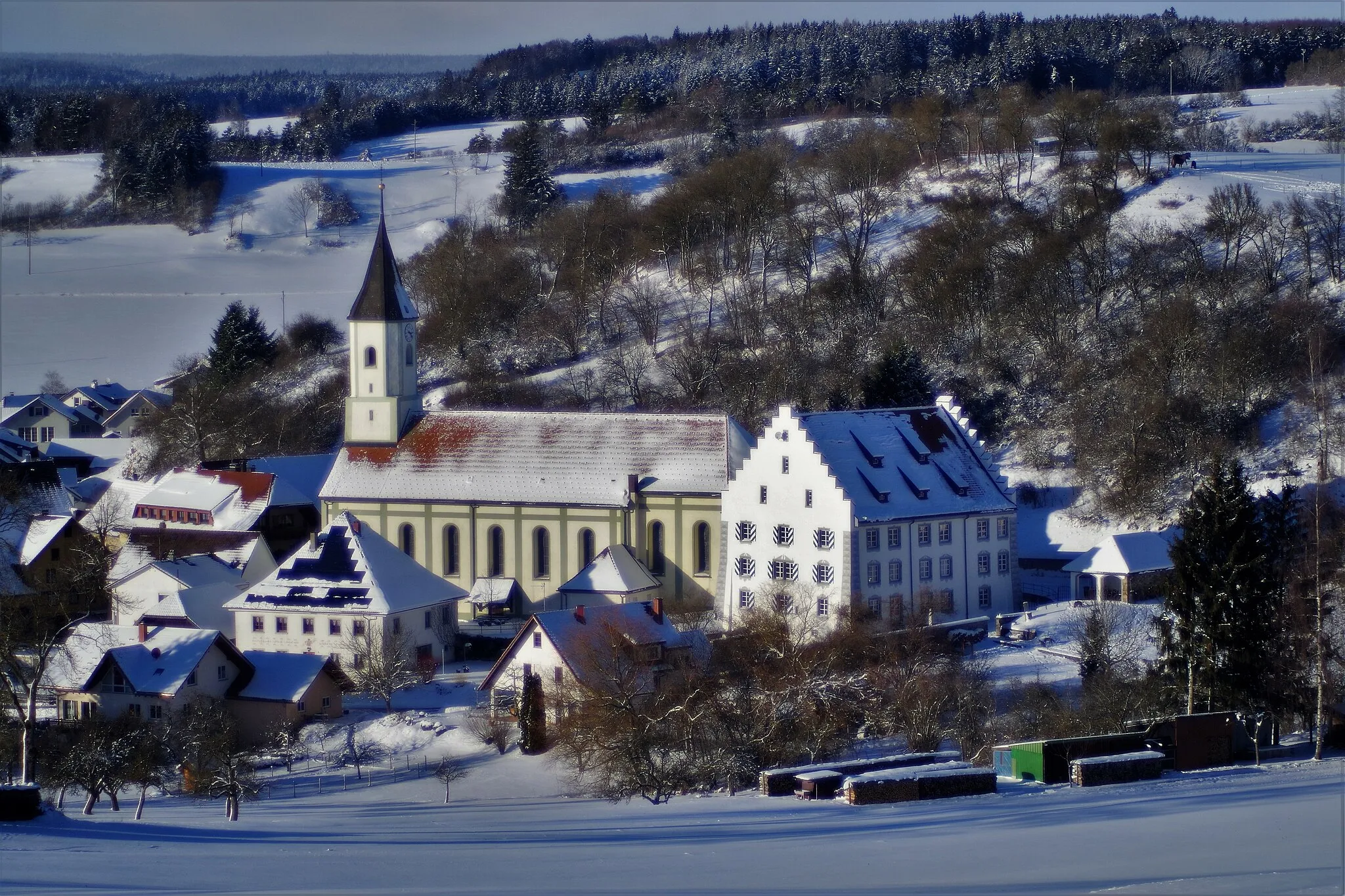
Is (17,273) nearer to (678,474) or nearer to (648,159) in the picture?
(678,474)

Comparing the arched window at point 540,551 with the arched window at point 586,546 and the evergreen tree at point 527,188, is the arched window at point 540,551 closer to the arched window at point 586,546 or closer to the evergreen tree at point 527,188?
the arched window at point 586,546

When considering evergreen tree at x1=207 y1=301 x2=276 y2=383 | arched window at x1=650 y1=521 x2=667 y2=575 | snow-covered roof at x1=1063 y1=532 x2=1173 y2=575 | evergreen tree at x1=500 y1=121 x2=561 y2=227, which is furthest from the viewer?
evergreen tree at x1=500 y1=121 x2=561 y2=227

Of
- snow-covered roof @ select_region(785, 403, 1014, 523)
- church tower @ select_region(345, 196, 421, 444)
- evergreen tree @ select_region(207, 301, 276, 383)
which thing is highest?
evergreen tree @ select_region(207, 301, 276, 383)

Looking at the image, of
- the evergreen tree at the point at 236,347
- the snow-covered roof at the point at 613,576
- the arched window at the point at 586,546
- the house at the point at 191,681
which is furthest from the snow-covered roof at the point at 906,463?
the evergreen tree at the point at 236,347

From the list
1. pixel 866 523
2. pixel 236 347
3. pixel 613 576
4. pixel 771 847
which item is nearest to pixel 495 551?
pixel 613 576

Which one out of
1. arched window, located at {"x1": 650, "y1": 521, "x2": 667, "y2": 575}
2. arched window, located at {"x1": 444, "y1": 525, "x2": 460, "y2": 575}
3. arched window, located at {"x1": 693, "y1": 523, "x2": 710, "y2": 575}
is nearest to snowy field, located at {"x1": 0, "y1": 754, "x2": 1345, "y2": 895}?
arched window, located at {"x1": 693, "y1": 523, "x2": 710, "y2": 575}

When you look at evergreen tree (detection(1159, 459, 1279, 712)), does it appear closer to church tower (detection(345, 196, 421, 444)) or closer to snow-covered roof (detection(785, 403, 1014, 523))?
snow-covered roof (detection(785, 403, 1014, 523))
